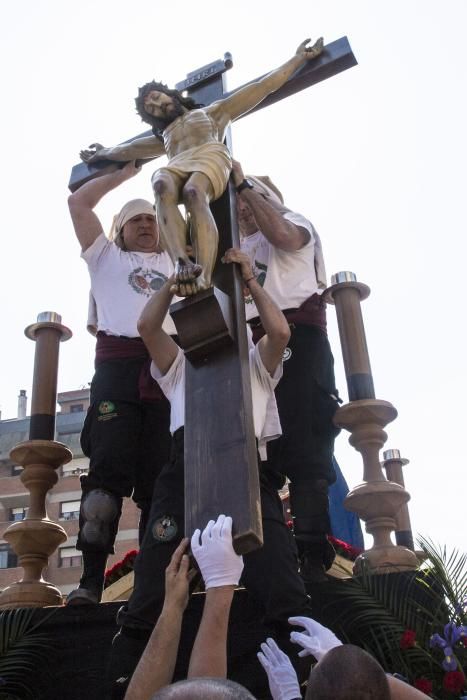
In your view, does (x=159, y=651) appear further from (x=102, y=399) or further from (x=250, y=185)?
(x=250, y=185)

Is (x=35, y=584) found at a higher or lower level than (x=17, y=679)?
higher

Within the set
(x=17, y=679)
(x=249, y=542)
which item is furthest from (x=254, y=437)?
(x=17, y=679)

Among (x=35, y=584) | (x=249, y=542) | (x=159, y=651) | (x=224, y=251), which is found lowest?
(x=159, y=651)

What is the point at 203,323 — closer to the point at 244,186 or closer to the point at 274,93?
the point at 244,186

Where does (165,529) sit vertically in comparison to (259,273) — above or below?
below

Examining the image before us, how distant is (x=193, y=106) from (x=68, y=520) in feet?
101

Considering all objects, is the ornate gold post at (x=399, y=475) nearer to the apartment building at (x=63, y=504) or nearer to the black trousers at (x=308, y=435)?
the black trousers at (x=308, y=435)

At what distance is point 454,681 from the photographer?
2.90 meters

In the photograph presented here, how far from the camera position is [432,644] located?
10.0 ft

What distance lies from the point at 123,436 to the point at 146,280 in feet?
2.94

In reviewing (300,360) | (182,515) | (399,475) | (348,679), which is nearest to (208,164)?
(300,360)

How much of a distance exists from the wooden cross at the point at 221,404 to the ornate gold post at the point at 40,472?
166cm

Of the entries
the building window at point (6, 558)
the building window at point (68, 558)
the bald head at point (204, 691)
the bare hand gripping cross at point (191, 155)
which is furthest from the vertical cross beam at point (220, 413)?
the building window at point (6, 558)

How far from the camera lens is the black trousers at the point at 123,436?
4.17 m
